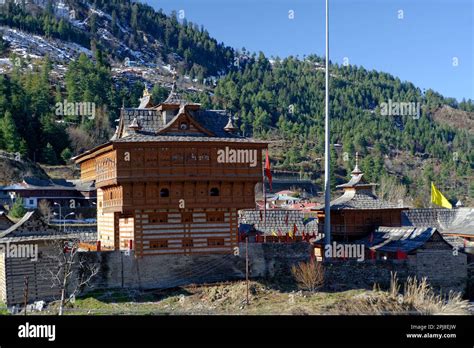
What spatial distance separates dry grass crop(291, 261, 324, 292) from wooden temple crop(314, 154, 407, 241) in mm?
9202

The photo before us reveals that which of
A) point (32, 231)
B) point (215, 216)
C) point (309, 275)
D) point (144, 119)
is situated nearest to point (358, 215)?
point (309, 275)

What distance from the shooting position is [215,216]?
35.8 metres

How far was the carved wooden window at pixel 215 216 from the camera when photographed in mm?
35719

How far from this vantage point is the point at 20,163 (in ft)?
261

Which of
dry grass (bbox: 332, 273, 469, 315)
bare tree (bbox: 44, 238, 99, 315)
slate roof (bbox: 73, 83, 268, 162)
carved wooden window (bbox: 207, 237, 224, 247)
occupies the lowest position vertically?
dry grass (bbox: 332, 273, 469, 315)

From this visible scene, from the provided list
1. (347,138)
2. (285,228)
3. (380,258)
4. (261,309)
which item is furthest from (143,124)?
(347,138)

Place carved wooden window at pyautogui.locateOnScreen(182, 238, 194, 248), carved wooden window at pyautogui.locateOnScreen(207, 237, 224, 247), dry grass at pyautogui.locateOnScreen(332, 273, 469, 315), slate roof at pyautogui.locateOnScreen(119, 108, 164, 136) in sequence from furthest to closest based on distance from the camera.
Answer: carved wooden window at pyautogui.locateOnScreen(207, 237, 224, 247) < carved wooden window at pyautogui.locateOnScreen(182, 238, 194, 248) < slate roof at pyautogui.locateOnScreen(119, 108, 164, 136) < dry grass at pyautogui.locateOnScreen(332, 273, 469, 315)

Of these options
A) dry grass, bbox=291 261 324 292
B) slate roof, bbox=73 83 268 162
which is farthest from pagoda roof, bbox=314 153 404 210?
slate roof, bbox=73 83 268 162

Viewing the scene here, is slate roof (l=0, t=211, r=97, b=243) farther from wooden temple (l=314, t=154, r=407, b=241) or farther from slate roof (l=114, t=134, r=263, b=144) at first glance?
wooden temple (l=314, t=154, r=407, b=241)

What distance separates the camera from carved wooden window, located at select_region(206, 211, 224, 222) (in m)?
35.7

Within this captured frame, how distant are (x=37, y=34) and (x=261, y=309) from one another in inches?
6708

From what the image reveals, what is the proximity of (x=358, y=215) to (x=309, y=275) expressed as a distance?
11.7 meters
